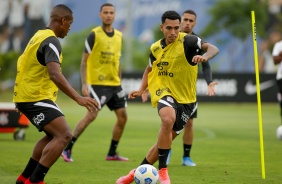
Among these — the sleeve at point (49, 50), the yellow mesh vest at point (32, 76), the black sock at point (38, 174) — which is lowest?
the black sock at point (38, 174)

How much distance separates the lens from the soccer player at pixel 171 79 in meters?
10.6

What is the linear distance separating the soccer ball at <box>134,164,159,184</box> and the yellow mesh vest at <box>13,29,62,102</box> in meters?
1.57

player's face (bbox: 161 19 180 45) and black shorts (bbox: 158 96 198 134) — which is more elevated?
player's face (bbox: 161 19 180 45)

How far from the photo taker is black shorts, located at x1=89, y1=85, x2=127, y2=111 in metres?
14.8

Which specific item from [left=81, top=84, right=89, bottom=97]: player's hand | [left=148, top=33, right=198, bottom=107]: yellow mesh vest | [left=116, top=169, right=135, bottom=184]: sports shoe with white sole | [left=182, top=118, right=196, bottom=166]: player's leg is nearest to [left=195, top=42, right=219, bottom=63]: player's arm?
[left=148, top=33, right=198, bottom=107]: yellow mesh vest

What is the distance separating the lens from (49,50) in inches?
379

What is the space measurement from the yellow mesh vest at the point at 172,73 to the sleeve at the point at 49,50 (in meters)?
1.81

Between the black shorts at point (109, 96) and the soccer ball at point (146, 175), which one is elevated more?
the black shorts at point (109, 96)

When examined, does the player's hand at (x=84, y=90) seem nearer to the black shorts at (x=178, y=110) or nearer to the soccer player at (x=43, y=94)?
the black shorts at (x=178, y=110)

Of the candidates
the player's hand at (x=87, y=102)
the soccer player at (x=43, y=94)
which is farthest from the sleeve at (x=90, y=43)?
the player's hand at (x=87, y=102)

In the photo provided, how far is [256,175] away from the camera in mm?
12102

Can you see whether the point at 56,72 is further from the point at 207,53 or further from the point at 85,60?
the point at 85,60

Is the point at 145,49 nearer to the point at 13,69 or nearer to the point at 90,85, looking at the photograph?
the point at 13,69

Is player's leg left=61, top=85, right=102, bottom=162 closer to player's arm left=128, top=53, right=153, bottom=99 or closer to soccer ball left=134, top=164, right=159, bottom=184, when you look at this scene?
player's arm left=128, top=53, right=153, bottom=99
